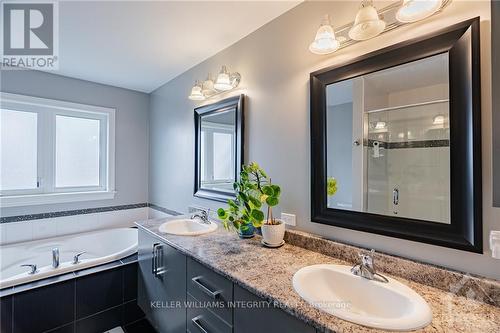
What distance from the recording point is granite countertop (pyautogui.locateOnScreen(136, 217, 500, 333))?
0.78 metres

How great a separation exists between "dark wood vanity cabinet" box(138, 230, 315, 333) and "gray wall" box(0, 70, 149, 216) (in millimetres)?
1467

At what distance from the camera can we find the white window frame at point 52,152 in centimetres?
255

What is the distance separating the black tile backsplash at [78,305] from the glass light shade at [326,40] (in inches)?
88.3

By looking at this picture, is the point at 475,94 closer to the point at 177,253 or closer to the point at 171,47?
the point at 177,253

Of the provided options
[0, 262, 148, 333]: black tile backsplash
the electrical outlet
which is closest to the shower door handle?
the electrical outlet

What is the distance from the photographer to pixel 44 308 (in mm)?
1741

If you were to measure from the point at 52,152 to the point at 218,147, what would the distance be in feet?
6.77

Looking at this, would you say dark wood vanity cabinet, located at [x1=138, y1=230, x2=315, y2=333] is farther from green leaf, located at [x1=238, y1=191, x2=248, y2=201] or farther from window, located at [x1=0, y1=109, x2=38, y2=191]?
window, located at [x1=0, y1=109, x2=38, y2=191]

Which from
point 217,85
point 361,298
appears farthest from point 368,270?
point 217,85

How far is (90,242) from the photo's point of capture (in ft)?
9.34

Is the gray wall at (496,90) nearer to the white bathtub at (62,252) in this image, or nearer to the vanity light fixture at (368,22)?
the vanity light fixture at (368,22)

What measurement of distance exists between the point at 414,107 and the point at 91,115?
342 centimetres

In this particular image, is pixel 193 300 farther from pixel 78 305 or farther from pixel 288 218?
pixel 78 305

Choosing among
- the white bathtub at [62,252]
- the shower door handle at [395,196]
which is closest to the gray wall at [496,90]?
the shower door handle at [395,196]
